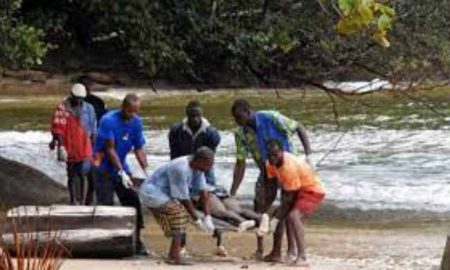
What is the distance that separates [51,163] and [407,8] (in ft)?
18.5

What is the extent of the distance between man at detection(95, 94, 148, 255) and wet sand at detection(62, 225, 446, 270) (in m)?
0.66

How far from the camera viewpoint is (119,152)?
10961 mm

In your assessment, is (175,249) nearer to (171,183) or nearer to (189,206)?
(189,206)

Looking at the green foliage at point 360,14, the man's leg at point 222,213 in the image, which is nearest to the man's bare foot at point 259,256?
the man's leg at point 222,213

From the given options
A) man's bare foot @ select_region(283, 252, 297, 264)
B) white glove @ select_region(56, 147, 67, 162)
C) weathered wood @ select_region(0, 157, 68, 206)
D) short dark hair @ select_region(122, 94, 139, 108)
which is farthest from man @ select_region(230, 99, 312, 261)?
weathered wood @ select_region(0, 157, 68, 206)

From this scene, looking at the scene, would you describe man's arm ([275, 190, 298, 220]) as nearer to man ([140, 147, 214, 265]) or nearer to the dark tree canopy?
man ([140, 147, 214, 265])

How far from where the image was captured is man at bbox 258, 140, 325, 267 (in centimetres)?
988

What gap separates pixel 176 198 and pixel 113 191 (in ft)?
4.74

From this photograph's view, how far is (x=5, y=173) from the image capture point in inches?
605

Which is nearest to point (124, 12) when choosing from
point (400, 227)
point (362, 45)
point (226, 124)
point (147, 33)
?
point (147, 33)

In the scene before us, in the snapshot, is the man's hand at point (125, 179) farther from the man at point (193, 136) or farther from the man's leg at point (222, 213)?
the man's leg at point (222, 213)

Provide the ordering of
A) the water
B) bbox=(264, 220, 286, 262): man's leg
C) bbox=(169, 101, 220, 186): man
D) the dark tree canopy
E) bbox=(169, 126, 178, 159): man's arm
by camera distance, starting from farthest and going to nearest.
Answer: the water, the dark tree canopy, bbox=(169, 126, 178, 159): man's arm, bbox=(169, 101, 220, 186): man, bbox=(264, 220, 286, 262): man's leg

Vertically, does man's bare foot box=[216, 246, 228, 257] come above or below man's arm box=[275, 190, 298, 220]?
below

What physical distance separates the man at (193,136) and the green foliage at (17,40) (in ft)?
7.44
